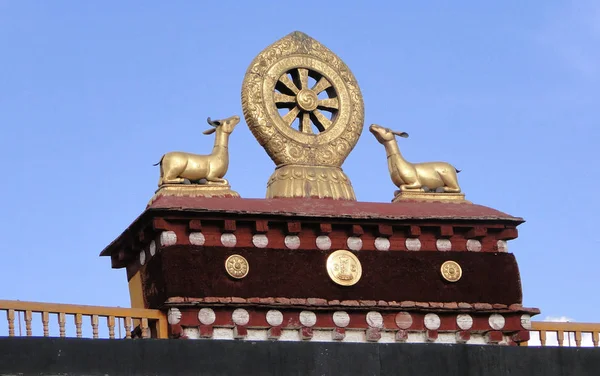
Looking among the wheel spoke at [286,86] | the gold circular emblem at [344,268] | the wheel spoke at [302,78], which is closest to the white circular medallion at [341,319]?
the gold circular emblem at [344,268]

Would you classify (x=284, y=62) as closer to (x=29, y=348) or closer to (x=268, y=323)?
(x=268, y=323)

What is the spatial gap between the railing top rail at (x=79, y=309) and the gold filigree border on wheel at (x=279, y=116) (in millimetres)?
5001

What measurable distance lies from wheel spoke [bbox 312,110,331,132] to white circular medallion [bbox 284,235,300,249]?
3.15 metres

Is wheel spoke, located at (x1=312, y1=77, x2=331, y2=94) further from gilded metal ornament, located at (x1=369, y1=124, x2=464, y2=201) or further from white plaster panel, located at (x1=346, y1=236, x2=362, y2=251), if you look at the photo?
white plaster panel, located at (x1=346, y1=236, x2=362, y2=251)

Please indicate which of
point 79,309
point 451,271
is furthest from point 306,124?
point 79,309

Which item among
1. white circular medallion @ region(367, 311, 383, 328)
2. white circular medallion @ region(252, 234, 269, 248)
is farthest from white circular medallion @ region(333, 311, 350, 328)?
white circular medallion @ region(252, 234, 269, 248)

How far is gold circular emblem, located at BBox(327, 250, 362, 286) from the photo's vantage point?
37.6m

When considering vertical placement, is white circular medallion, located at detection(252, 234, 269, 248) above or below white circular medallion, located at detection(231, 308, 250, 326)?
above

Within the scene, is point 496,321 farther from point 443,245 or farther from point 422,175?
point 422,175

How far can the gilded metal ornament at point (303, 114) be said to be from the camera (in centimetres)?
3922

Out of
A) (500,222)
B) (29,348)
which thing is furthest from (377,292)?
(29,348)

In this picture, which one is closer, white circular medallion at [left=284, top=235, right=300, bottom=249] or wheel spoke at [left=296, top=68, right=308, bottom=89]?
white circular medallion at [left=284, top=235, right=300, bottom=249]

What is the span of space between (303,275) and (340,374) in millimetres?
5037

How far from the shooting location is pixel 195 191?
1491 inches
